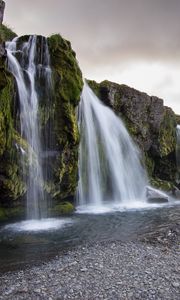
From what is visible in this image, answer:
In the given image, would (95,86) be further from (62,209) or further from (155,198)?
(62,209)

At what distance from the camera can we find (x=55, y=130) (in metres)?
21.1

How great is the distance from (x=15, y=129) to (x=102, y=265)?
1065 cm

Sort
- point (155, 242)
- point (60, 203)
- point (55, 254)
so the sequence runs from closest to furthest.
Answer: point (55, 254) < point (155, 242) < point (60, 203)

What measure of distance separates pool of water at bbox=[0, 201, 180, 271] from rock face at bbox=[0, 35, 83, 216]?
2.06 metres

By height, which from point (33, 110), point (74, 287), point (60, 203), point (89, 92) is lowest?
point (74, 287)

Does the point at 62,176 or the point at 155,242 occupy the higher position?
the point at 62,176

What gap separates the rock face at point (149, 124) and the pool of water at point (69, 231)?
40.9 feet

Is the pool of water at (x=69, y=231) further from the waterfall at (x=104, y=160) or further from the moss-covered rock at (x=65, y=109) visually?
the waterfall at (x=104, y=160)

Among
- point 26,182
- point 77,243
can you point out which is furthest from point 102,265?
point 26,182

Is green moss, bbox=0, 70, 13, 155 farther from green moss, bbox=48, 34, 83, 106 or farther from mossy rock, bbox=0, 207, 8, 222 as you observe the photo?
green moss, bbox=48, 34, 83, 106

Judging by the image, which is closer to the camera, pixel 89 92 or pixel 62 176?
pixel 62 176

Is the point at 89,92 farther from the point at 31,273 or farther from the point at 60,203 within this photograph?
the point at 31,273

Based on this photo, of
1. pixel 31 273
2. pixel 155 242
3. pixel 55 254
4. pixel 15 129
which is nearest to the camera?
pixel 31 273

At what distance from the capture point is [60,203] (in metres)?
22.3
